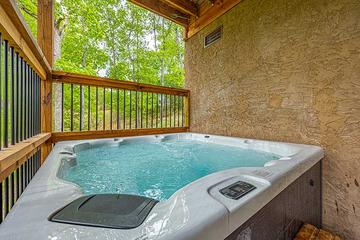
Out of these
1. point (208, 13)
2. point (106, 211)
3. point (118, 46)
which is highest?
point (118, 46)

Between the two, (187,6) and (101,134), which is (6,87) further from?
(187,6)

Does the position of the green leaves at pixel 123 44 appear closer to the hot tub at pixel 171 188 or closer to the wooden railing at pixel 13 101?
the wooden railing at pixel 13 101

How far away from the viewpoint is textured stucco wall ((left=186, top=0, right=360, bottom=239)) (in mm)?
1476

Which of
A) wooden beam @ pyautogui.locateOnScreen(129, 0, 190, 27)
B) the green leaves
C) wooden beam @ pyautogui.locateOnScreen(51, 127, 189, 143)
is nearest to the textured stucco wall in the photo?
wooden beam @ pyautogui.locateOnScreen(51, 127, 189, 143)

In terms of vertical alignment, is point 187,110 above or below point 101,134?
above

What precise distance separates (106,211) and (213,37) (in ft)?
10.5

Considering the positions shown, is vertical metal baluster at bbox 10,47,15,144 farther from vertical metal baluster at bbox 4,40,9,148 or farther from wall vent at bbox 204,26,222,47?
wall vent at bbox 204,26,222,47

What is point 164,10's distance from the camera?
369cm

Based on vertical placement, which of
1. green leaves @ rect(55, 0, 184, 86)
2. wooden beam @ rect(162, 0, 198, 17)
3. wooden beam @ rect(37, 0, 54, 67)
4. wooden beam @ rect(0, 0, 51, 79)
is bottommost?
wooden beam @ rect(0, 0, 51, 79)

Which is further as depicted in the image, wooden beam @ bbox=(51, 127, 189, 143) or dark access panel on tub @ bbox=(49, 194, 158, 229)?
wooden beam @ bbox=(51, 127, 189, 143)

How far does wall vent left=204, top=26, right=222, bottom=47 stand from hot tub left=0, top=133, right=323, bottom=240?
6.41 feet

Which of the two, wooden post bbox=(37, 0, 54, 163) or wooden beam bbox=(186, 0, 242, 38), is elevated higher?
wooden beam bbox=(186, 0, 242, 38)

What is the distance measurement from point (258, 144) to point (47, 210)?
2.03 m

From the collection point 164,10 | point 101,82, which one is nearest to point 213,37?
point 164,10
